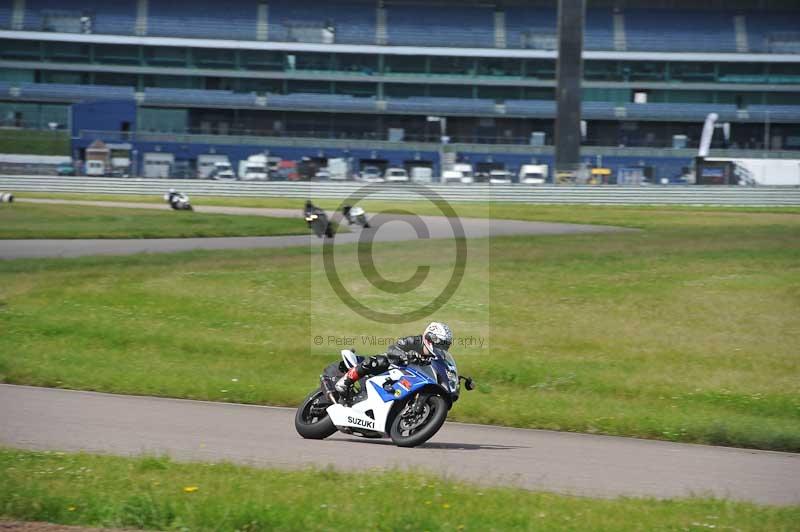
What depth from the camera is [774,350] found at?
55.7 feet

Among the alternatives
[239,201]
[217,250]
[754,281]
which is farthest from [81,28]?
[754,281]

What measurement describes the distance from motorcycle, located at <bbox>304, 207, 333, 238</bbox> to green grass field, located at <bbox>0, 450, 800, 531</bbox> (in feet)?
81.2

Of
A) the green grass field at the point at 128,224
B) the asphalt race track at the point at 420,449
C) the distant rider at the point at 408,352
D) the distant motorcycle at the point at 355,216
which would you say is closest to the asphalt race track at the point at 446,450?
the asphalt race track at the point at 420,449

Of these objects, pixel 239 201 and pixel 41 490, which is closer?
pixel 41 490

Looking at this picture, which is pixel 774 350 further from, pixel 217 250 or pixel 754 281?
pixel 217 250

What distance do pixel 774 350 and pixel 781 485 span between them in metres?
8.11

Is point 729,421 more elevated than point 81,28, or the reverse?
point 81,28

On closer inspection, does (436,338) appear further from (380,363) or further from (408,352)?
(380,363)

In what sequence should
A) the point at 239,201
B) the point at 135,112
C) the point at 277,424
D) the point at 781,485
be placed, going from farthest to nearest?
the point at 135,112, the point at 239,201, the point at 277,424, the point at 781,485

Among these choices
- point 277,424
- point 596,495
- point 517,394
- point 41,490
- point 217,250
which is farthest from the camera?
point 217,250

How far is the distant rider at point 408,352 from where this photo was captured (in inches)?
411

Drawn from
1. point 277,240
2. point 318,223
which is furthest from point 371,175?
point 277,240

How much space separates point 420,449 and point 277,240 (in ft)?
74.4

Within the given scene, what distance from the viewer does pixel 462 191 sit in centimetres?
4966
